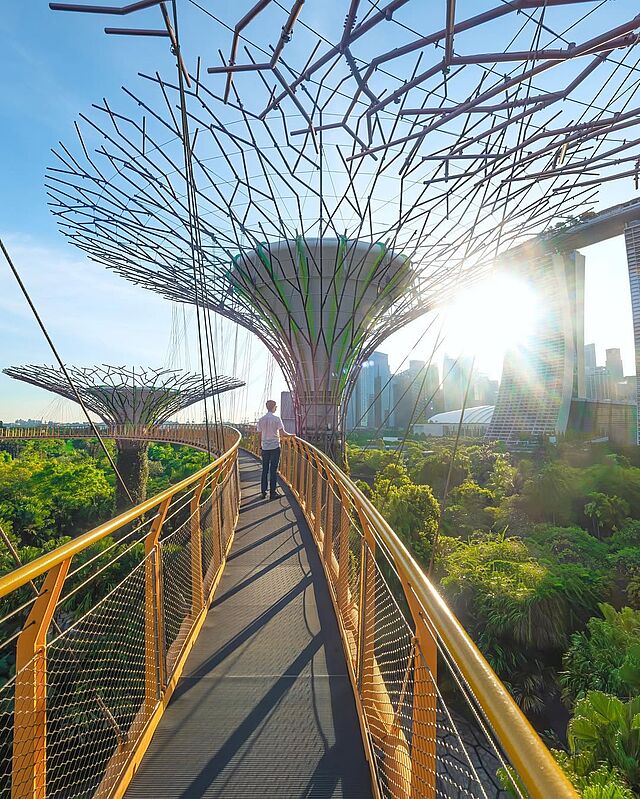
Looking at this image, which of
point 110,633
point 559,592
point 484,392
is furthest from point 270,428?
point 484,392

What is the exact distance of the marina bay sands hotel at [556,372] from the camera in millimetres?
31953

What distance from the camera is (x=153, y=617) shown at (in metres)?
2.52

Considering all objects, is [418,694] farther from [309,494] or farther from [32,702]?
[309,494]

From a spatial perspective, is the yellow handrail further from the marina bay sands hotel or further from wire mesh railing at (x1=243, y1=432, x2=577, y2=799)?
the marina bay sands hotel

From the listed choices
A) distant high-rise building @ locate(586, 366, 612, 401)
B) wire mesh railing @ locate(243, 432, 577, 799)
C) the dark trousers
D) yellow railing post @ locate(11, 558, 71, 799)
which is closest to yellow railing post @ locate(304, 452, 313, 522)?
the dark trousers

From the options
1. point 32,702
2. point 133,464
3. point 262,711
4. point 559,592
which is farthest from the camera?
point 133,464

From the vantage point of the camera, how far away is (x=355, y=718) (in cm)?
259

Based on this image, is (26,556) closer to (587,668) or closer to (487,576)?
(487,576)

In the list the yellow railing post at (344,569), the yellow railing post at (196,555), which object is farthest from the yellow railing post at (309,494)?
the yellow railing post at (196,555)

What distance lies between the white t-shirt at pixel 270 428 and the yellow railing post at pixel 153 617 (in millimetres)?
5021

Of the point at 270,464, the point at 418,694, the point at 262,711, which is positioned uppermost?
the point at 270,464

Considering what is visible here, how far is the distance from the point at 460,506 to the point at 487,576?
22.6ft

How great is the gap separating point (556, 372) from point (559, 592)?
28.7 meters

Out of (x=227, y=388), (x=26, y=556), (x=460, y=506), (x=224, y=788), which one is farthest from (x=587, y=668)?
(x=227, y=388)
